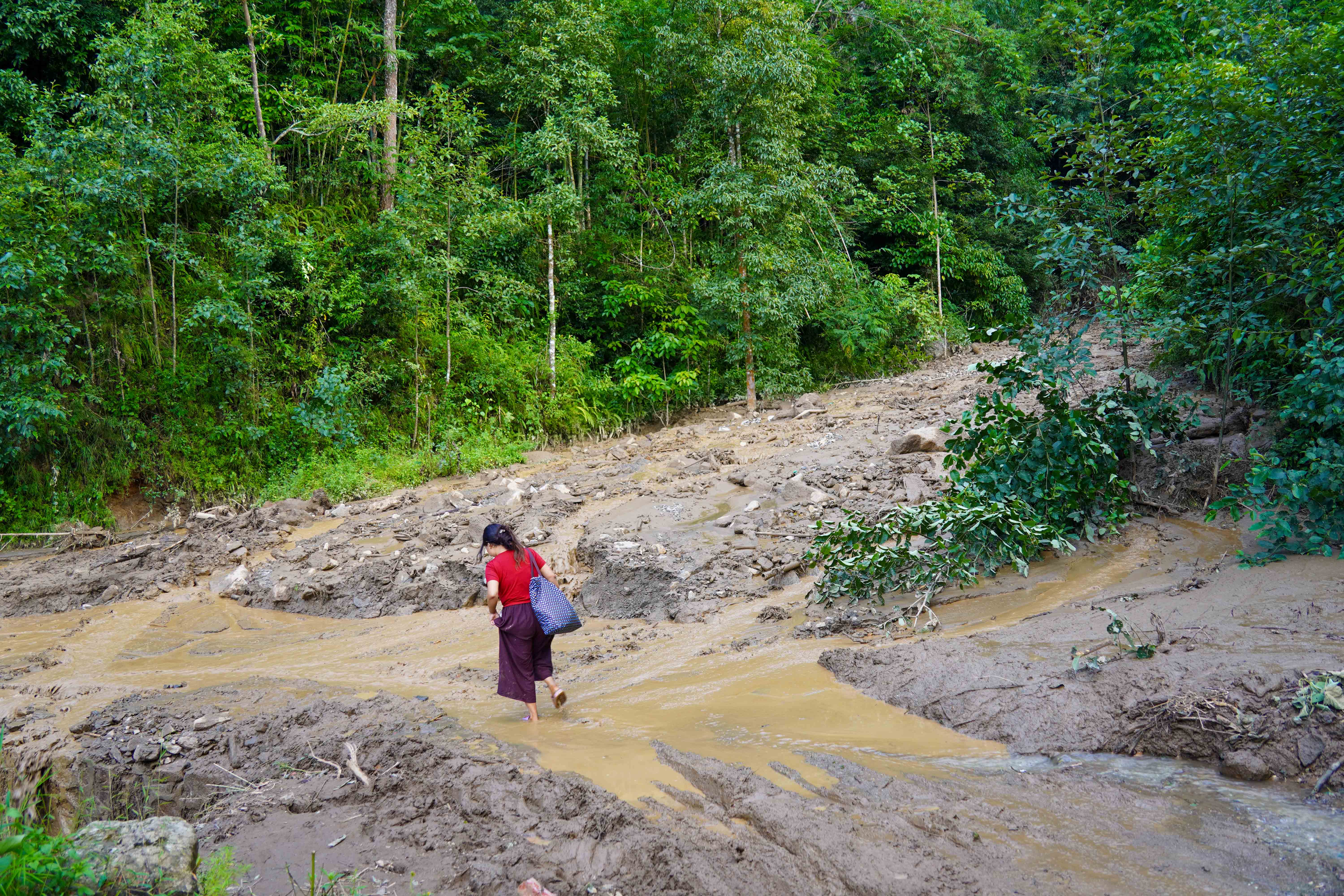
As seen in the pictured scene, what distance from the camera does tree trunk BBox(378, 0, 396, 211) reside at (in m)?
14.3

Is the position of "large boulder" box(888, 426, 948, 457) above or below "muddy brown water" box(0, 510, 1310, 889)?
above

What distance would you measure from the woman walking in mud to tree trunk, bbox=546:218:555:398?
9.36 metres

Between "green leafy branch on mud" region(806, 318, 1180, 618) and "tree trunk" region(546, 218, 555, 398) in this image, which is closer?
"green leafy branch on mud" region(806, 318, 1180, 618)

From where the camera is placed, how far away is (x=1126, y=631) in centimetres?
437

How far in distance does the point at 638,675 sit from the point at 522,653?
0.96m

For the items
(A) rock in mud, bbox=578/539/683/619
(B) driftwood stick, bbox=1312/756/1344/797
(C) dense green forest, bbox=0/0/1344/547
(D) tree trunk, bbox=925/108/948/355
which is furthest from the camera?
(D) tree trunk, bbox=925/108/948/355

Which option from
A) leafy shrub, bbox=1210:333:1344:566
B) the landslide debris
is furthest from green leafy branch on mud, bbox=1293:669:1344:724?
leafy shrub, bbox=1210:333:1344:566

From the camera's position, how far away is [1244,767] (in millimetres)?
3377

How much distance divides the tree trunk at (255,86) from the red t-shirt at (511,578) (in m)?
10.9

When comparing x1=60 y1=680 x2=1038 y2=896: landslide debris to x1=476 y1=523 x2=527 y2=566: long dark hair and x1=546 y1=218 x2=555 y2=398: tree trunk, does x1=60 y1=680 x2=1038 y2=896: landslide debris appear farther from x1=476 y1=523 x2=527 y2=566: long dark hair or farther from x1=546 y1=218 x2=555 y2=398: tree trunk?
x1=546 y1=218 x2=555 y2=398: tree trunk

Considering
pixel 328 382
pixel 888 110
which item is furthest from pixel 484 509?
pixel 888 110

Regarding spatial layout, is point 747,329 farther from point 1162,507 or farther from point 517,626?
point 517,626

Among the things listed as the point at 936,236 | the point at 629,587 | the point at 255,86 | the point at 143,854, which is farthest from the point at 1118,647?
the point at 936,236

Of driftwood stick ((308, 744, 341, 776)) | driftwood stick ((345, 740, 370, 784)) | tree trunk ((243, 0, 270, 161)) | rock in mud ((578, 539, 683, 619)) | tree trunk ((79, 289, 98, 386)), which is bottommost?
rock in mud ((578, 539, 683, 619))
